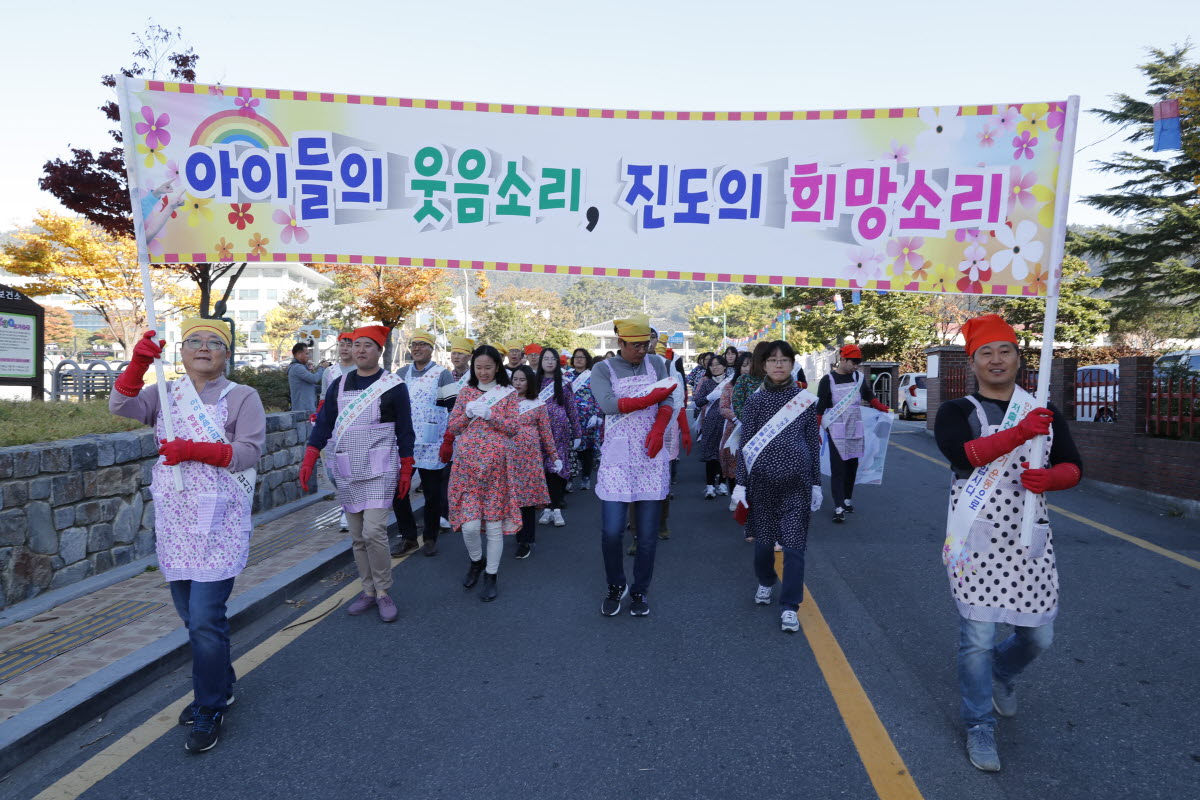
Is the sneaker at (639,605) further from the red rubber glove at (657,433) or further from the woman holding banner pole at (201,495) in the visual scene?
the woman holding banner pole at (201,495)

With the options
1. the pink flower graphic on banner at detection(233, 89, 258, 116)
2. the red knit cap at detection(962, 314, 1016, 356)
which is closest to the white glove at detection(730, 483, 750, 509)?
the red knit cap at detection(962, 314, 1016, 356)

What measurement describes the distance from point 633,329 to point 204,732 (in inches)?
116

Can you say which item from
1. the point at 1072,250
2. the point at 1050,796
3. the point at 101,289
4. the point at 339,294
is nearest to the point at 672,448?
the point at 1050,796

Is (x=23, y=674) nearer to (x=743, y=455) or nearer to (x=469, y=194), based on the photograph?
(x=469, y=194)

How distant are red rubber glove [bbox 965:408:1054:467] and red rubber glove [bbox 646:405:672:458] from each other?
2.05 meters

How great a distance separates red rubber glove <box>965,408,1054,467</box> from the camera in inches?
113

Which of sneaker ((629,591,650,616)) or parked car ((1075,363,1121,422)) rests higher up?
parked car ((1075,363,1121,422))

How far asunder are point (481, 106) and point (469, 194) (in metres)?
0.45

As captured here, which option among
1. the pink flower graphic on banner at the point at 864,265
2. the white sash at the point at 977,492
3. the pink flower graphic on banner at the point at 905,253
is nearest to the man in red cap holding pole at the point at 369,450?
the pink flower graphic on banner at the point at 864,265

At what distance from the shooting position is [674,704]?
3699 mm

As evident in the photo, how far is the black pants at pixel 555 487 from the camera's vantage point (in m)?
8.20

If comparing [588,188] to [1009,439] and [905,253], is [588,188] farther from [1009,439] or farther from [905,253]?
[1009,439]

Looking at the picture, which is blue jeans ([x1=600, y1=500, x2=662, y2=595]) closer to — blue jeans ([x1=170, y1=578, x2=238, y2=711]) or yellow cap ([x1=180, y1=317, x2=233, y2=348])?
blue jeans ([x1=170, y1=578, x2=238, y2=711])

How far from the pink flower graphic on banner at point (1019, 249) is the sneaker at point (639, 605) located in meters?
2.72
